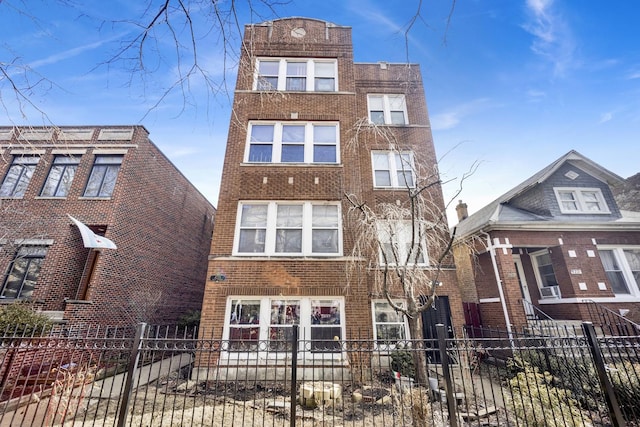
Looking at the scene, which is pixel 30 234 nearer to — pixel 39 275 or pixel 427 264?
pixel 39 275

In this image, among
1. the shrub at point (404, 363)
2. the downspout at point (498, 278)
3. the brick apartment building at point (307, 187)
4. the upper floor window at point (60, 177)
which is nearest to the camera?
the shrub at point (404, 363)

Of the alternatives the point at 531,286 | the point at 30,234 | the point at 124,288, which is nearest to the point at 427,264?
the point at 531,286

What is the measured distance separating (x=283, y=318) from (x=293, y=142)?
6.69m

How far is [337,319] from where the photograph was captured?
29.8 feet

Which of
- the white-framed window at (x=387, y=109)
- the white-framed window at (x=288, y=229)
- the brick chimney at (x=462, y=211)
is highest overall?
the white-framed window at (x=387, y=109)

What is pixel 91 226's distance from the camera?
470 inches

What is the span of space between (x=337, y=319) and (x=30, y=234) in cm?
1309

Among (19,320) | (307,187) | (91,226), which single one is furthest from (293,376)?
(91,226)

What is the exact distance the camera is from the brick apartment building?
9070mm

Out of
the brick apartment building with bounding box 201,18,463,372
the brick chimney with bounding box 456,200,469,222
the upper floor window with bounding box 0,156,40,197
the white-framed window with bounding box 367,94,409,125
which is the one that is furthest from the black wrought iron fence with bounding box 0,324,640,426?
the brick chimney with bounding box 456,200,469,222

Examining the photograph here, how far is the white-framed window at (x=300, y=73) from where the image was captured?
12305mm

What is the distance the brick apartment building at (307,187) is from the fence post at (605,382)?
5266mm

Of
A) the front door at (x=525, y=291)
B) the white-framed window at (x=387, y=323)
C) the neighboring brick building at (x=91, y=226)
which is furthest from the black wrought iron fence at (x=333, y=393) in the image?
the neighboring brick building at (x=91, y=226)

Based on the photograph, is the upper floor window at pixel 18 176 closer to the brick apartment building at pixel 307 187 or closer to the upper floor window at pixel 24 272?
the upper floor window at pixel 24 272
